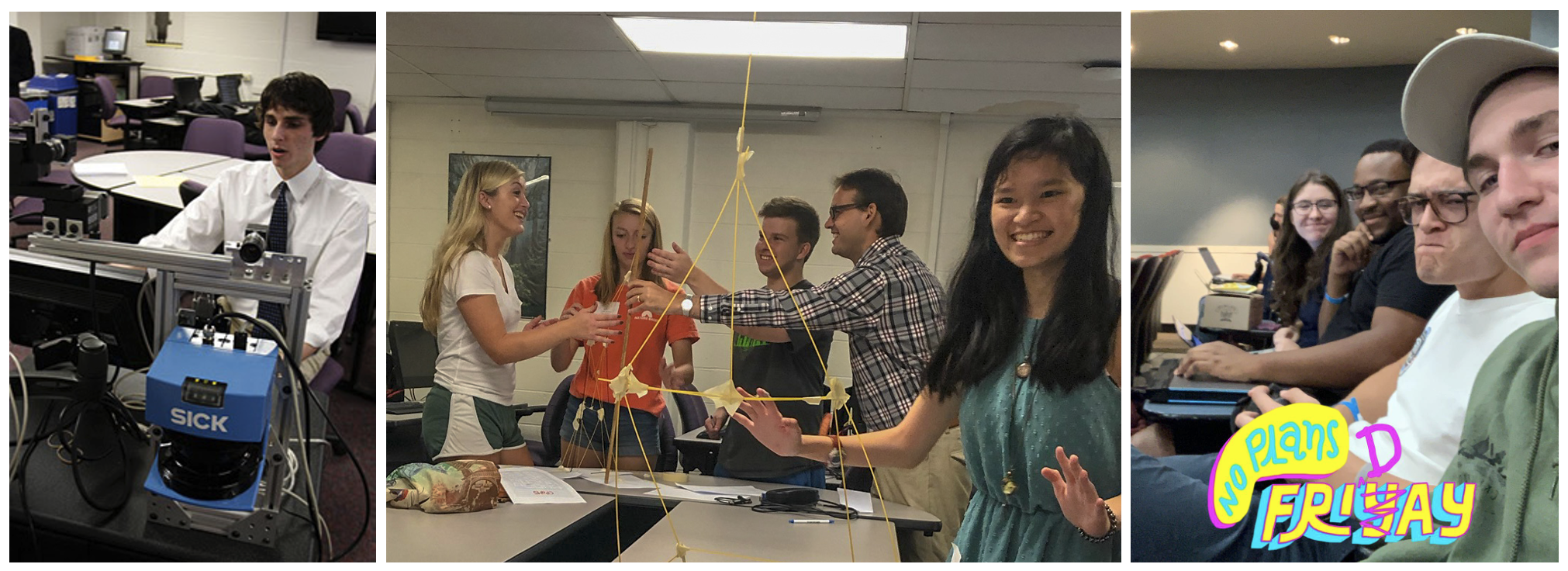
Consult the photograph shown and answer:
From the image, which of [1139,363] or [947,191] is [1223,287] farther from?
[947,191]

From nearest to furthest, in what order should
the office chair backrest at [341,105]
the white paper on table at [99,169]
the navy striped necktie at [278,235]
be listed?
1. the navy striped necktie at [278,235]
2. the white paper on table at [99,169]
3. the office chair backrest at [341,105]

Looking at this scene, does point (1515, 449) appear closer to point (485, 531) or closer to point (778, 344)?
point (778, 344)

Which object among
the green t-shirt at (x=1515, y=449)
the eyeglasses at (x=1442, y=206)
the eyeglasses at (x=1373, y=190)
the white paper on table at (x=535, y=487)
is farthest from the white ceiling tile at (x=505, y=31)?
the green t-shirt at (x=1515, y=449)

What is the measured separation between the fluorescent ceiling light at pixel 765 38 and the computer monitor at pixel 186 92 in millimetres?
3205

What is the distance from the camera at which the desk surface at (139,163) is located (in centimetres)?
357

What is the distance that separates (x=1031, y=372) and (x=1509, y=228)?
0.96 m

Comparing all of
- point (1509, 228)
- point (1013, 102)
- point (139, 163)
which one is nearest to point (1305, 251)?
point (1509, 228)

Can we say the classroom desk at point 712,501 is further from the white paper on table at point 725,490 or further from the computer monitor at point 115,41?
the computer monitor at point 115,41

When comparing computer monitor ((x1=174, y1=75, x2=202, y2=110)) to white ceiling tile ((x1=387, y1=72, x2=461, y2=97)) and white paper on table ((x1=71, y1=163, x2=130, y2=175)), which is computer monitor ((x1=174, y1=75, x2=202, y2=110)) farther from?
white ceiling tile ((x1=387, y1=72, x2=461, y2=97))

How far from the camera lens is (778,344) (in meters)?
1.99

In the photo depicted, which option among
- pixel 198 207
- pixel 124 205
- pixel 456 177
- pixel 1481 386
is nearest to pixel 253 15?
pixel 124 205

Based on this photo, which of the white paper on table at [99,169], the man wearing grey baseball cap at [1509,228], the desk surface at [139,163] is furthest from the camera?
the white paper on table at [99,169]

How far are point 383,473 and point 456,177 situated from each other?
65 centimetres

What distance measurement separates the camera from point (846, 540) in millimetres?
2025
